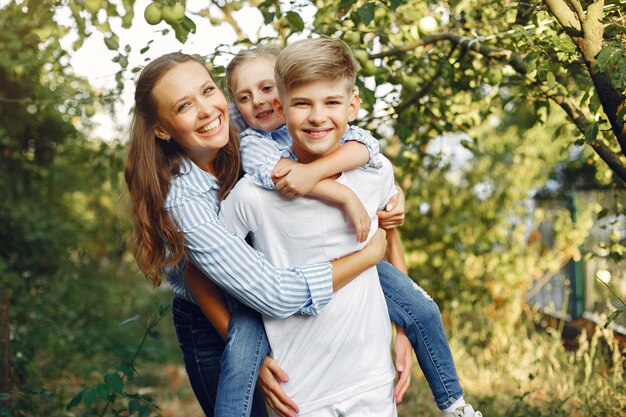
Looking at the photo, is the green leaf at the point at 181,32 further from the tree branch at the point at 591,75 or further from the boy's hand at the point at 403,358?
the boy's hand at the point at 403,358

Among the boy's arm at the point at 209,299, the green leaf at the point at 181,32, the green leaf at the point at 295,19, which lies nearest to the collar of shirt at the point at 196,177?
the boy's arm at the point at 209,299

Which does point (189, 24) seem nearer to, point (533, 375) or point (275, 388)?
point (275, 388)

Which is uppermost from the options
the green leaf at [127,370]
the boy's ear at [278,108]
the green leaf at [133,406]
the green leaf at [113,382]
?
the boy's ear at [278,108]

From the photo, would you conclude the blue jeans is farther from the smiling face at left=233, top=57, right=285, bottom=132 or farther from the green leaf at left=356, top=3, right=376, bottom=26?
the green leaf at left=356, top=3, right=376, bottom=26

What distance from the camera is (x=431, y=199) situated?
20.7 ft

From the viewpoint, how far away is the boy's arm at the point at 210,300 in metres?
2.29

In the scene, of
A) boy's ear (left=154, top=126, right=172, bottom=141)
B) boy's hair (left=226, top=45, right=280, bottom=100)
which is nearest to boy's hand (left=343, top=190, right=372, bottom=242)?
boy's ear (left=154, top=126, right=172, bottom=141)

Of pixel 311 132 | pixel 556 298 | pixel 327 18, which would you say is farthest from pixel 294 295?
pixel 556 298

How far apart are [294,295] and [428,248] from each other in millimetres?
4191

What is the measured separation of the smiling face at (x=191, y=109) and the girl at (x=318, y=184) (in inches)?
4.5

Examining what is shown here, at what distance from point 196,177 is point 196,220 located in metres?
0.21

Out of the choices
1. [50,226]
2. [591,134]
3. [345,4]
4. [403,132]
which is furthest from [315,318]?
[50,226]

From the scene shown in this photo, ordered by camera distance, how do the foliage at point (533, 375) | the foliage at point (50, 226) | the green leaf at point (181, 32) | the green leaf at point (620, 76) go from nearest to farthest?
the green leaf at point (620, 76), the green leaf at point (181, 32), the foliage at point (533, 375), the foliage at point (50, 226)

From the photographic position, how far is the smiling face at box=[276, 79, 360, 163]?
211cm
